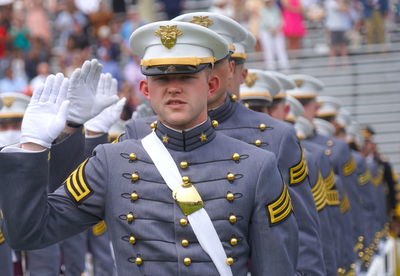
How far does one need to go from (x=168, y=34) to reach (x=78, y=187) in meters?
0.68

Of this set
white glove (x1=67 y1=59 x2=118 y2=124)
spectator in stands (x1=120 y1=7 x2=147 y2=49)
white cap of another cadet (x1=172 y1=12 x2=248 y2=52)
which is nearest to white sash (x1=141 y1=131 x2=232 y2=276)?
white glove (x1=67 y1=59 x2=118 y2=124)

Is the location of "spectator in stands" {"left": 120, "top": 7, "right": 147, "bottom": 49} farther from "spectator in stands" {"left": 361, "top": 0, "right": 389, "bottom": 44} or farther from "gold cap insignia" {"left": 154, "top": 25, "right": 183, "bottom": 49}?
"gold cap insignia" {"left": 154, "top": 25, "right": 183, "bottom": 49}

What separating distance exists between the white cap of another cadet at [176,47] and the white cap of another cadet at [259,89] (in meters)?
2.76

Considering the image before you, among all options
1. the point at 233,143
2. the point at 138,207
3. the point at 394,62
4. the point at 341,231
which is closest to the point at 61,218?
the point at 138,207

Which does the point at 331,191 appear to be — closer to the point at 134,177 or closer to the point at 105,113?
the point at 105,113

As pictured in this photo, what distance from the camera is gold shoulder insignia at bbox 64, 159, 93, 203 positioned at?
16.1 ft

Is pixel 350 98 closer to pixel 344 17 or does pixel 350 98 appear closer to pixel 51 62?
pixel 344 17

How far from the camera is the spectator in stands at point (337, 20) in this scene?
859 inches

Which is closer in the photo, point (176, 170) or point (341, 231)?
point (176, 170)

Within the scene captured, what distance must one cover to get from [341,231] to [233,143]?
200 inches

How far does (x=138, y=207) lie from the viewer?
4949 millimetres

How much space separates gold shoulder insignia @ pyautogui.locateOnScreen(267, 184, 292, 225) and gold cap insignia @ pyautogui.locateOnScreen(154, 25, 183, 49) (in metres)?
0.71

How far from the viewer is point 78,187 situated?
194 inches

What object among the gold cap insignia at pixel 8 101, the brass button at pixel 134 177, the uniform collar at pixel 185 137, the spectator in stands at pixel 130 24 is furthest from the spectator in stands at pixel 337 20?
the brass button at pixel 134 177
